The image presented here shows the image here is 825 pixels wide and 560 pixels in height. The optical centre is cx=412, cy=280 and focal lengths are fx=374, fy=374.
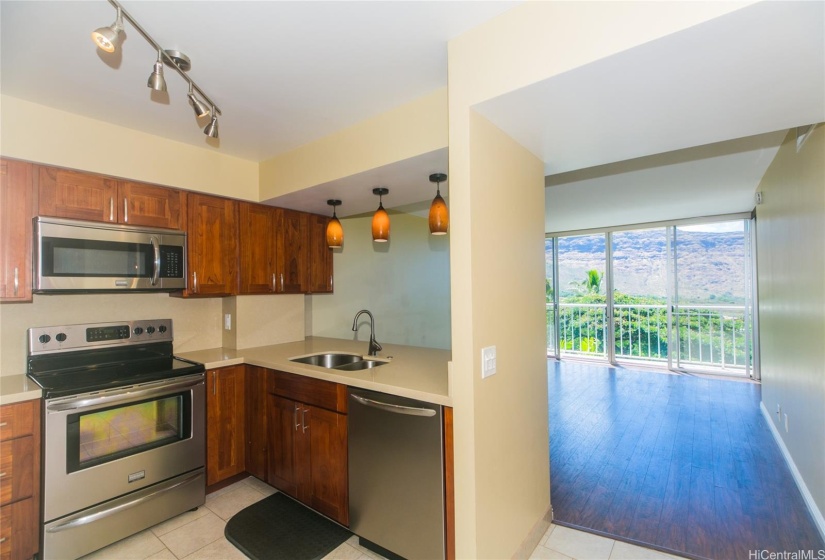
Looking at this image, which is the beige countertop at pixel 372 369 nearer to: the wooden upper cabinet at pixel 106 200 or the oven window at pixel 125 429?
the oven window at pixel 125 429

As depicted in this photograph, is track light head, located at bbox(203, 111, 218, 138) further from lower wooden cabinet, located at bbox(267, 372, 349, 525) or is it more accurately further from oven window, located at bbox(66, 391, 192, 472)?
oven window, located at bbox(66, 391, 192, 472)

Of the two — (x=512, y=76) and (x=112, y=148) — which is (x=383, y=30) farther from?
(x=112, y=148)

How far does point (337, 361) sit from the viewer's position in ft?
9.92

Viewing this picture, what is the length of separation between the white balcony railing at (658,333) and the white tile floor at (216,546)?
520cm

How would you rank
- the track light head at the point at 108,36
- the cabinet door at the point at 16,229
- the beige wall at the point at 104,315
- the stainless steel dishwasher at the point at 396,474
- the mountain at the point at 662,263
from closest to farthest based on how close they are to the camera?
1. the track light head at the point at 108,36
2. the stainless steel dishwasher at the point at 396,474
3. the cabinet door at the point at 16,229
4. the beige wall at the point at 104,315
5. the mountain at the point at 662,263

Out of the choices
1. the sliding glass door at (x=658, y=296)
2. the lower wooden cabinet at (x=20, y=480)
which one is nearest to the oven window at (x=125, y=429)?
the lower wooden cabinet at (x=20, y=480)

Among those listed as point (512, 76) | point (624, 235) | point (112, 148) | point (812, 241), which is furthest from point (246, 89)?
point (624, 235)

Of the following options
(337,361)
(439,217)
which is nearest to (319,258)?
(337,361)

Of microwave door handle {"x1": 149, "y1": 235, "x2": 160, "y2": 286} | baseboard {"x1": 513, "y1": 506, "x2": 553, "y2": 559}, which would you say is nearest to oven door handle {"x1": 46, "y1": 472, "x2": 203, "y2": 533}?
microwave door handle {"x1": 149, "y1": 235, "x2": 160, "y2": 286}

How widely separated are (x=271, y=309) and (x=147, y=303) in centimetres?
93

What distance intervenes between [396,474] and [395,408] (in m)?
0.34

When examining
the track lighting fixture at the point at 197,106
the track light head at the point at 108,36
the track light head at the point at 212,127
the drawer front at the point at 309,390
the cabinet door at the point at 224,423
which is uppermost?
the track light head at the point at 108,36

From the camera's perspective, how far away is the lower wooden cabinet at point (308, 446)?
86.7 inches

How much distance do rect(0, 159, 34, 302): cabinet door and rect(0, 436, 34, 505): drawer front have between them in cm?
77
